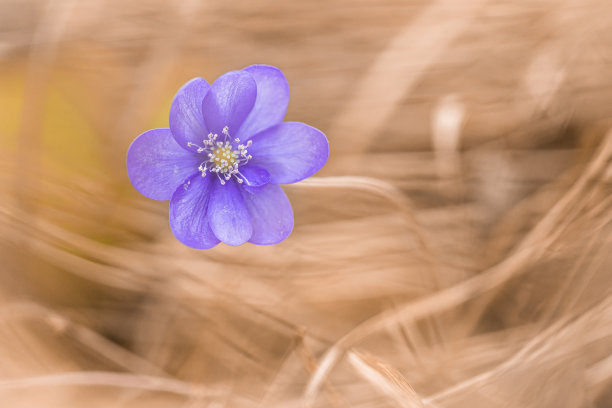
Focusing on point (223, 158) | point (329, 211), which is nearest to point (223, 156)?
point (223, 158)

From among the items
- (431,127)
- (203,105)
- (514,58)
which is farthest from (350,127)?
(203,105)

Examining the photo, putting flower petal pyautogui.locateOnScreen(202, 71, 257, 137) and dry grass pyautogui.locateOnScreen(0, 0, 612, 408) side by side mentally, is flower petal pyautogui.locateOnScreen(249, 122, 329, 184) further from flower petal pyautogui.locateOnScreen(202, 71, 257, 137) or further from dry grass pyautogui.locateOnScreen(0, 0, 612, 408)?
dry grass pyautogui.locateOnScreen(0, 0, 612, 408)

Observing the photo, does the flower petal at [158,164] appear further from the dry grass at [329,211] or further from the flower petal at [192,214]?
the dry grass at [329,211]

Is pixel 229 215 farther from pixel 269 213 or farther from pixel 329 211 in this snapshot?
pixel 329 211

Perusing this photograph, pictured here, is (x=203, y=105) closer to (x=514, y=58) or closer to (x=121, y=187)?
(x=121, y=187)

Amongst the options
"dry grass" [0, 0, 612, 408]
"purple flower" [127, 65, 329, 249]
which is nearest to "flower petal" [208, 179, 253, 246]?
"purple flower" [127, 65, 329, 249]
